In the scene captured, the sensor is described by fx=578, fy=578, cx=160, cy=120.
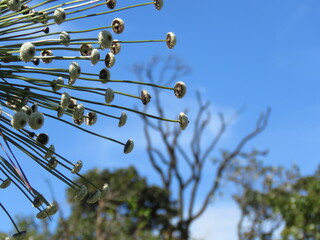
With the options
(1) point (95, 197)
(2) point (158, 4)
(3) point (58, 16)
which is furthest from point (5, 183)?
(2) point (158, 4)

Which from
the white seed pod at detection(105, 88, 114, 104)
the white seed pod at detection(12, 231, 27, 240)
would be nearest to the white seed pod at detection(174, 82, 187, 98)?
the white seed pod at detection(105, 88, 114, 104)

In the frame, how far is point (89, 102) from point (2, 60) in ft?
0.78

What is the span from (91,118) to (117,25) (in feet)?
0.81

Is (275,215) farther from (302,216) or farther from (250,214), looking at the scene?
(302,216)

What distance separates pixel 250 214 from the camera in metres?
16.0

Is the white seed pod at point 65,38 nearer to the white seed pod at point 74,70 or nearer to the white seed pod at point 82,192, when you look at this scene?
the white seed pod at point 74,70

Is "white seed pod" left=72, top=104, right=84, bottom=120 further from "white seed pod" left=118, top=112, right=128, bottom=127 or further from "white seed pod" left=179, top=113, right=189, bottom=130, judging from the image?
"white seed pod" left=179, top=113, right=189, bottom=130

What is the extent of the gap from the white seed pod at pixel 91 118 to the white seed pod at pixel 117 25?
22 centimetres

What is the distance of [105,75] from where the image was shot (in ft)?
4.54

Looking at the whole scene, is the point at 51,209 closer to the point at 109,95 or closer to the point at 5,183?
the point at 5,183

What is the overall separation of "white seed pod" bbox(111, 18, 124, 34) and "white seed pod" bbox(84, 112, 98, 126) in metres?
0.22

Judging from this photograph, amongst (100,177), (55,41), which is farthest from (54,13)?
(100,177)

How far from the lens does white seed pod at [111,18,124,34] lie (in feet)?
4.62

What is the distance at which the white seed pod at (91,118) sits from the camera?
1.48 meters
